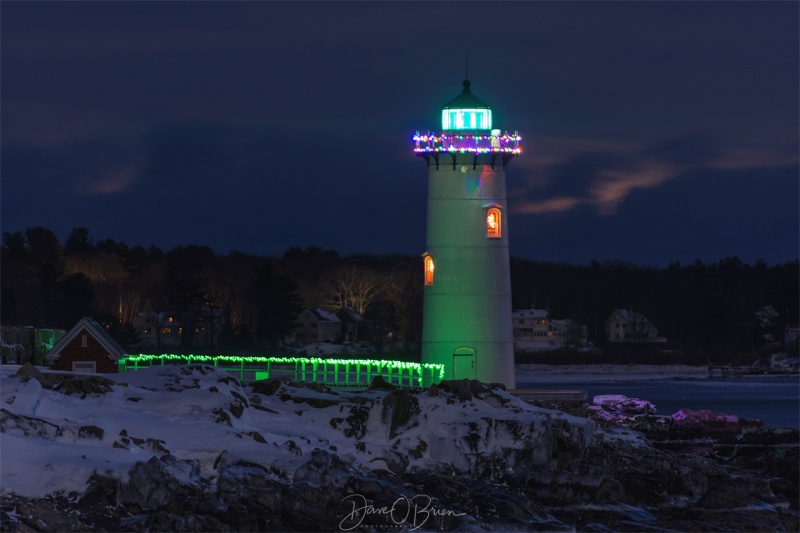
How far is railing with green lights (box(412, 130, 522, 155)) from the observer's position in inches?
1646

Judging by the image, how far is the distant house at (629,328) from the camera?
106625mm

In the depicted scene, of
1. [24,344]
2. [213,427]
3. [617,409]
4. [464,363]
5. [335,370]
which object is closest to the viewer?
[213,427]

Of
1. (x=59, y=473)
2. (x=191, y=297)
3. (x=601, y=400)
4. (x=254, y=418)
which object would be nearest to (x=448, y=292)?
(x=601, y=400)

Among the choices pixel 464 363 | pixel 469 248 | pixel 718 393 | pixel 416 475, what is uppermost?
pixel 469 248

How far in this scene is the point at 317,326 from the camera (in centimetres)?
9606

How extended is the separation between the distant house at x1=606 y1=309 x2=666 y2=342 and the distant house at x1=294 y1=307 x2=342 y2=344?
71.0 ft

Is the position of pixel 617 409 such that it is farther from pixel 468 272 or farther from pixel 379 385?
pixel 379 385

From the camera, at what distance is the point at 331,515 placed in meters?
24.8

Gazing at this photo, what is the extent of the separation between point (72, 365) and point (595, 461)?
555 inches

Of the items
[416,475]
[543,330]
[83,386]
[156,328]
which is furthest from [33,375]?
[543,330]

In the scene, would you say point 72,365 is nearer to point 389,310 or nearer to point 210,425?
point 210,425

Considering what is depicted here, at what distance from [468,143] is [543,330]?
66.3 meters

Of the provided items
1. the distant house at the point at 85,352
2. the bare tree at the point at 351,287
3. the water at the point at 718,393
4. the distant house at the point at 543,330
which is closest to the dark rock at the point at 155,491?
the distant house at the point at 85,352
